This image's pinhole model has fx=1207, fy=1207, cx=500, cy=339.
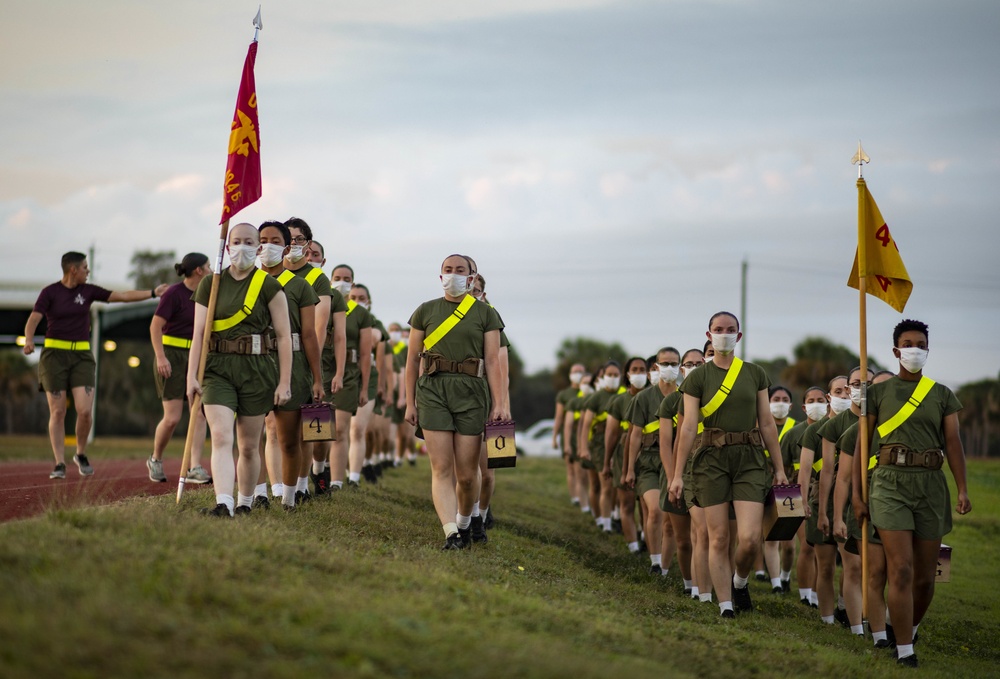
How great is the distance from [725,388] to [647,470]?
4.06 meters

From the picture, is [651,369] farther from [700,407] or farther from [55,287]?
[55,287]

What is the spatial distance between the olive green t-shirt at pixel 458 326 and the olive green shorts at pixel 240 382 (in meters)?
1.89

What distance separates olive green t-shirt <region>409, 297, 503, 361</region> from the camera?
1183cm

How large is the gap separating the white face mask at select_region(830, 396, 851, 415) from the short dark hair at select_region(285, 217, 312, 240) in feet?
19.9

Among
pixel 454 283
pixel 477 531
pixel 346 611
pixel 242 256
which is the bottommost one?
pixel 477 531

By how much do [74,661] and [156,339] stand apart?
8274 mm

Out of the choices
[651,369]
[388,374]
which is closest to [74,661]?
[651,369]

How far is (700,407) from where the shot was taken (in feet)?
37.7

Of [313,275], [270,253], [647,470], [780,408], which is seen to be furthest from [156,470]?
[780,408]

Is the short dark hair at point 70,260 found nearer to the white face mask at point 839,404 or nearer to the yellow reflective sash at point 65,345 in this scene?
the yellow reflective sash at point 65,345

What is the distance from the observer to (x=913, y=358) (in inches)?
428

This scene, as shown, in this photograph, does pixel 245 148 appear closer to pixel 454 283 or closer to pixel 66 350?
pixel 454 283

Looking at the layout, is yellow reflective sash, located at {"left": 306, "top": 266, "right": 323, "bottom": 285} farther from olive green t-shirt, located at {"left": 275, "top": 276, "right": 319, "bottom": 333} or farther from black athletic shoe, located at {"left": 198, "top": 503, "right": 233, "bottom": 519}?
black athletic shoe, located at {"left": 198, "top": 503, "right": 233, "bottom": 519}

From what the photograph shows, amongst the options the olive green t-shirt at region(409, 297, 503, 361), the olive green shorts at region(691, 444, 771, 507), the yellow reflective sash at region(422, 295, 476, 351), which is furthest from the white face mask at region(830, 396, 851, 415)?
the yellow reflective sash at region(422, 295, 476, 351)
